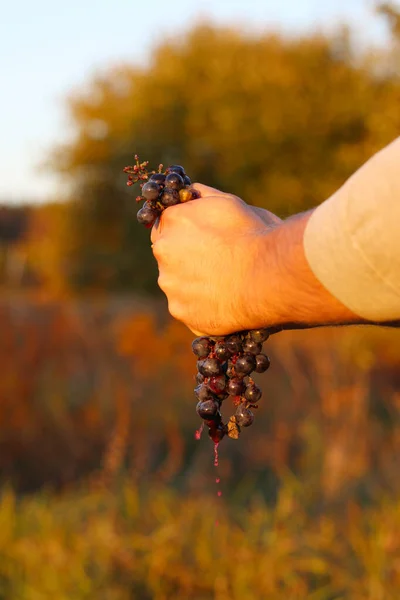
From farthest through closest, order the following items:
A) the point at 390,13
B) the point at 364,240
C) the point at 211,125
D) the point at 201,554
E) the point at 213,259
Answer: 1. the point at 211,125
2. the point at 201,554
3. the point at 390,13
4. the point at 213,259
5. the point at 364,240

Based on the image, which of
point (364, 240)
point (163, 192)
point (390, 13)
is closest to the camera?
point (364, 240)

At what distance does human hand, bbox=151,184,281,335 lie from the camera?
4.46ft

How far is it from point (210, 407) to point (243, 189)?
29.8 ft

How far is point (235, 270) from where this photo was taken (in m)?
1.37

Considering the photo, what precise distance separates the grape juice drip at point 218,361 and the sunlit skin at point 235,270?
0.03 m

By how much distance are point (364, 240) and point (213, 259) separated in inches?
12.9

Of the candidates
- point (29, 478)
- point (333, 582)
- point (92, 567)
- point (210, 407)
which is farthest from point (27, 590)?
point (210, 407)

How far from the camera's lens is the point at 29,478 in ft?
23.3

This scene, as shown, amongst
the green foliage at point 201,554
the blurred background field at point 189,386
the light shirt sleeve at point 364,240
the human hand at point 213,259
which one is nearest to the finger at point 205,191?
the human hand at point 213,259

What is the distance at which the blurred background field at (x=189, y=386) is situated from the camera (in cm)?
449

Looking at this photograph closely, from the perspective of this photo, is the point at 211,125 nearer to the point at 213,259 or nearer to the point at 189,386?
the point at 189,386

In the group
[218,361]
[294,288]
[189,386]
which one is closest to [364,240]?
[294,288]

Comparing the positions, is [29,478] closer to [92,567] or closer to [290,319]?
[92,567]

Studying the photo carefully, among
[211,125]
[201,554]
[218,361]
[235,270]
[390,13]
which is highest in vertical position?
[211,125]
